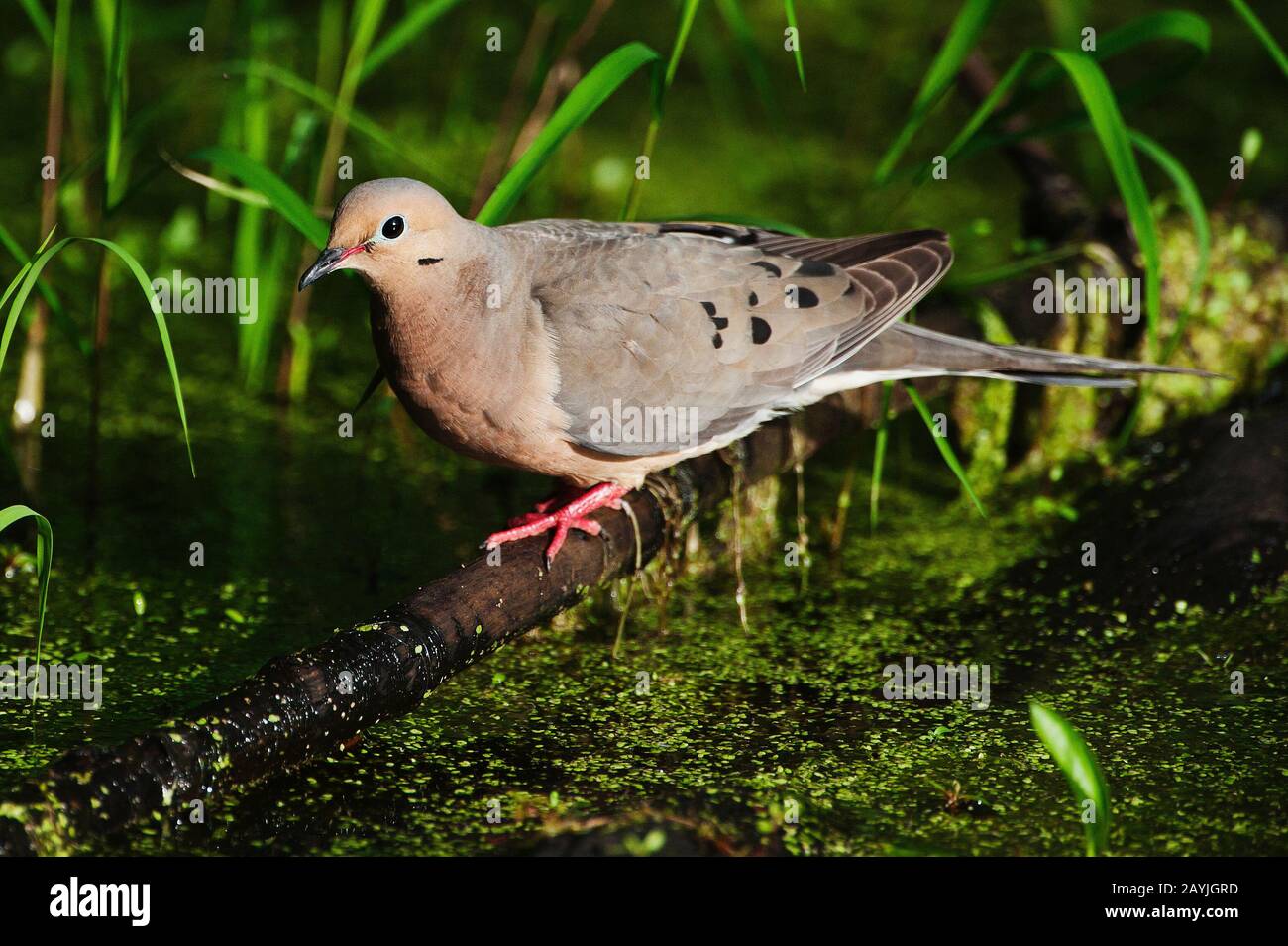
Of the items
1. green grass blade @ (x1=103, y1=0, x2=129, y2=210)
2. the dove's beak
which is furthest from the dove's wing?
green grass blade @ (x1=103, y1=0, x2=129, y2=210)

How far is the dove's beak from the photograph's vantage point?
288cm

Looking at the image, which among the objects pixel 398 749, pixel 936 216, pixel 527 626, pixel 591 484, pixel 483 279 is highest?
pixel 936 216

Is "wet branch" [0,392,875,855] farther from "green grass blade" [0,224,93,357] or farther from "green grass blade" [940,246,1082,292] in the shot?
"green grass blade" [0,224,93,357]

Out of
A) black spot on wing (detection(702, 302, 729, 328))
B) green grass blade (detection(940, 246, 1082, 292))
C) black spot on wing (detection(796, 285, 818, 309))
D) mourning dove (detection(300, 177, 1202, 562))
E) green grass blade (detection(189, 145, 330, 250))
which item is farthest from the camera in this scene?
green grass blade (detection(940, 246, 1082, 292))

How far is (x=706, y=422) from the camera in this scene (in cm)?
326

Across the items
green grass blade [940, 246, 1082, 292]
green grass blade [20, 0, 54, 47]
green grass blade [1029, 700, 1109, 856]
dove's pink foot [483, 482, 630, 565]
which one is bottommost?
green grass blade [1029, 700, 1109, 856]

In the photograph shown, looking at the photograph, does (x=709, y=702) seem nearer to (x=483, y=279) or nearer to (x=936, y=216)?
(x=483, y=279)

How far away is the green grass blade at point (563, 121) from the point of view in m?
3.07

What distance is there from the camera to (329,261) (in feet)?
9.48

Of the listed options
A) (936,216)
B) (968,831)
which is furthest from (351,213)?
(936,216)

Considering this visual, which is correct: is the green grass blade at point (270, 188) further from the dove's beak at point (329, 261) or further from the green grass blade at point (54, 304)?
the green grass blade at point (54, 304)

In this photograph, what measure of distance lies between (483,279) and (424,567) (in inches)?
40.9

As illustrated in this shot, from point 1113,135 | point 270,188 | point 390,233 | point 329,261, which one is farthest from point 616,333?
point 1113,135

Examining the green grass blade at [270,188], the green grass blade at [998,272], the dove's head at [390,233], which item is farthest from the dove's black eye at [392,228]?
the green grass blade at [998,272]
